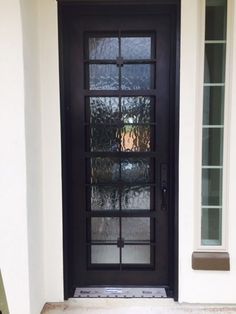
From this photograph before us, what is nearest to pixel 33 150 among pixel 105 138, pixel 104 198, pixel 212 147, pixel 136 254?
pixel 105 138

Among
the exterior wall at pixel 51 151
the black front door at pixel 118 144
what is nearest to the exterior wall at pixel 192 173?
the black front door at pixel 118 144

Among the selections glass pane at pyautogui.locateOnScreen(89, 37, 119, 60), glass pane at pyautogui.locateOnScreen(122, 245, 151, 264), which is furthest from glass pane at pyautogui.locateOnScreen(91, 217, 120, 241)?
glass pane at pyautogui.locateOnScreen(89, 37, 119, 60)

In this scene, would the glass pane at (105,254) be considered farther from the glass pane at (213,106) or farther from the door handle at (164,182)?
the glass pane at (213,106)

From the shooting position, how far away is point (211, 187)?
309 centimetres

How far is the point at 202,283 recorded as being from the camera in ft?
10.1

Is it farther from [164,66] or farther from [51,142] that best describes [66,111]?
[164,66]

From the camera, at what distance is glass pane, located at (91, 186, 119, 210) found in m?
3.23

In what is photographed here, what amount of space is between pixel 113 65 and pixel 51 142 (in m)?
0.74

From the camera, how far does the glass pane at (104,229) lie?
326cm

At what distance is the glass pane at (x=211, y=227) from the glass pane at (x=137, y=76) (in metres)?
1.04

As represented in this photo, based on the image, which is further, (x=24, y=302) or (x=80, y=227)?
(x=80, y=227)

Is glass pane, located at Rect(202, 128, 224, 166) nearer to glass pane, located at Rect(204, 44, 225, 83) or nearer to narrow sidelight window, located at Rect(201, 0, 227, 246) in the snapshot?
narrow sidelight window, located at Rect(201, 0, 227, 246)

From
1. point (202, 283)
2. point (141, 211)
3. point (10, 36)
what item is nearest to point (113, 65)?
point (10, 36)

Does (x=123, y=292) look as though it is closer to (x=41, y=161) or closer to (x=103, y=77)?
(x=41, y=161)
